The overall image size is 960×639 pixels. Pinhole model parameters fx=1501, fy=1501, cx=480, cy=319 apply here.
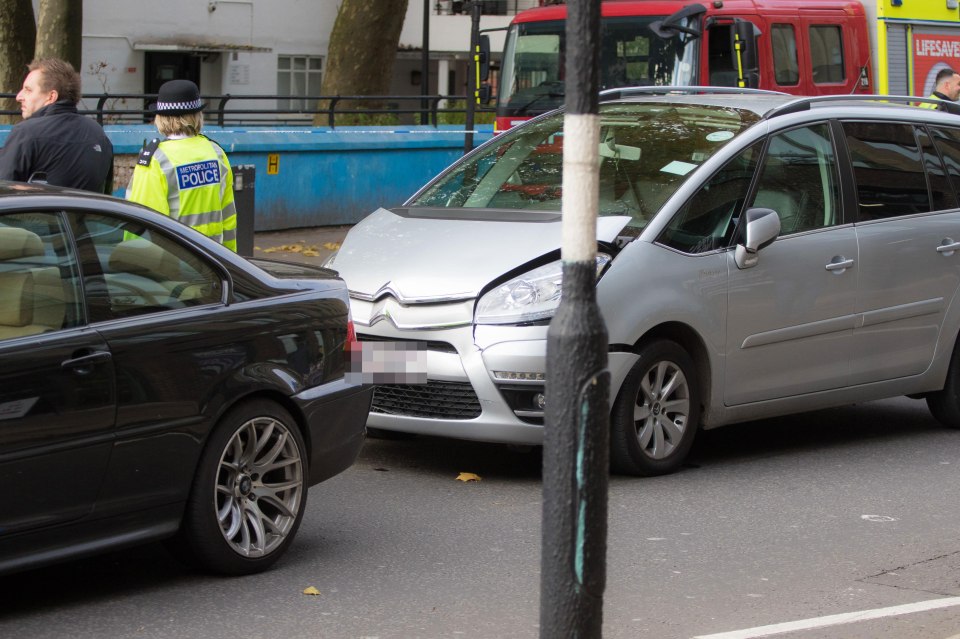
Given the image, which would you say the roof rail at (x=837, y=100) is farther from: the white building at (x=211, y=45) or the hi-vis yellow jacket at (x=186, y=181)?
the white building at (x=211, y=45)

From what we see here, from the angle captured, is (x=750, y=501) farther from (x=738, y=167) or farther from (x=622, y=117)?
(x=622, y=117)

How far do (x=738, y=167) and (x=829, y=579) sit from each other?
2.67 m

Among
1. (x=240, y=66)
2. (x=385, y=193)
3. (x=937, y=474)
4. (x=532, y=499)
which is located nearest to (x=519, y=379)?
(x=532, y=499)

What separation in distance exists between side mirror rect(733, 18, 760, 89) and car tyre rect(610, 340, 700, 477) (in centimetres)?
944

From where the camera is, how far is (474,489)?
24.0ft

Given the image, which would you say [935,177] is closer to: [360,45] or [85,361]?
[85,361]

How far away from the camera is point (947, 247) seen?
28.2 ft

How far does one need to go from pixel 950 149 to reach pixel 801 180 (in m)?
1.44

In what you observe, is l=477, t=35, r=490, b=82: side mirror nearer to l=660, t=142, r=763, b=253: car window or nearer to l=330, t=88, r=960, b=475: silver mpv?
l=330, t=88, r=960, b=475: silver mpv

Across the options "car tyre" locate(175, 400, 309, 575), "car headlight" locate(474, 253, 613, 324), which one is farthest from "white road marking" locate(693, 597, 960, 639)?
"car headlight" locate(474, 253, 613, 324)

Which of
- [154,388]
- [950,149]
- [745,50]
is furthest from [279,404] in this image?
[745,50]

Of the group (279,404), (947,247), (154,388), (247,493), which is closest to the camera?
(154,388)

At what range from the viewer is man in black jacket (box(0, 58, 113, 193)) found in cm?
771

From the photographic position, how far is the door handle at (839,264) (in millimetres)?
8016
